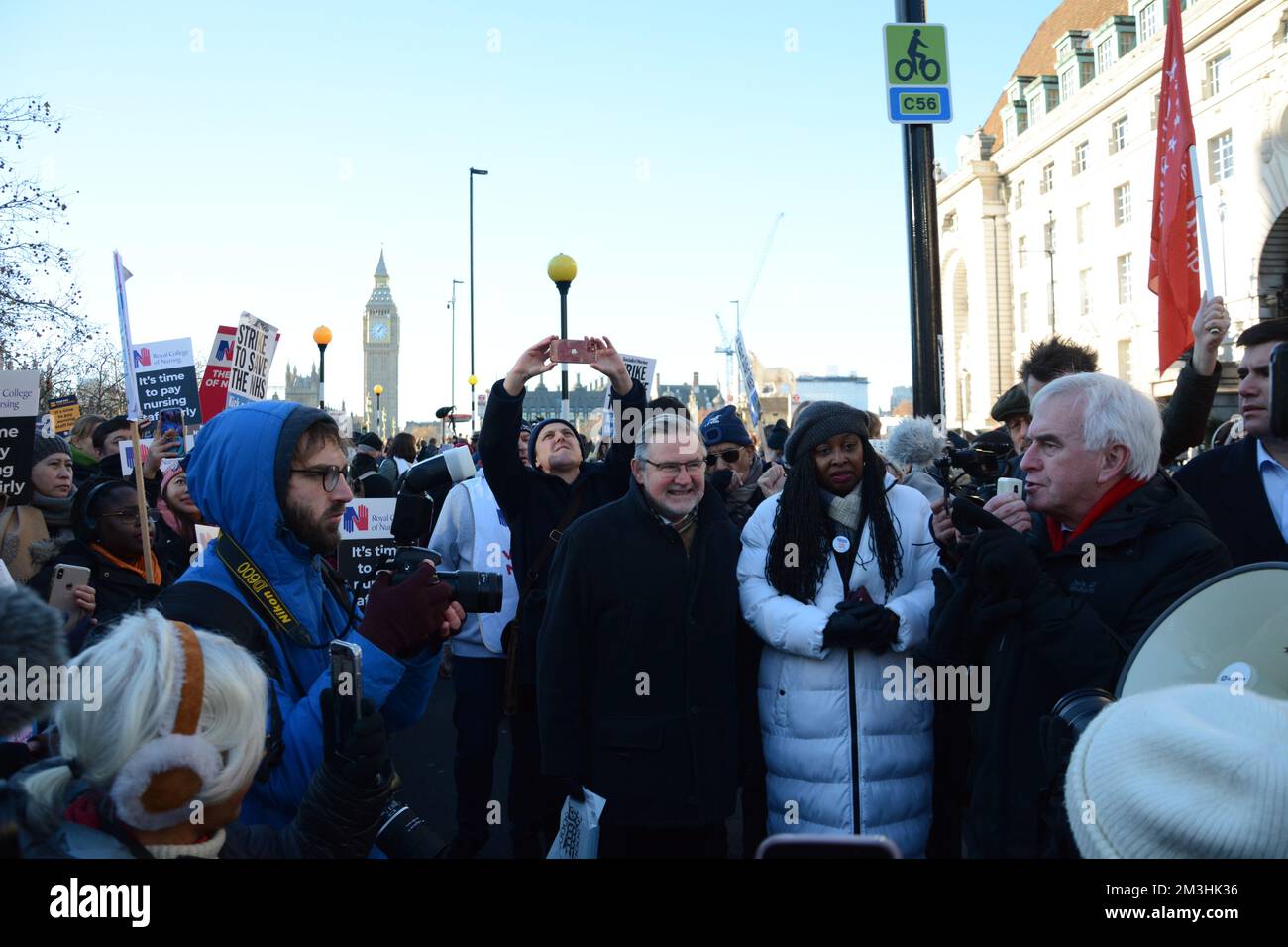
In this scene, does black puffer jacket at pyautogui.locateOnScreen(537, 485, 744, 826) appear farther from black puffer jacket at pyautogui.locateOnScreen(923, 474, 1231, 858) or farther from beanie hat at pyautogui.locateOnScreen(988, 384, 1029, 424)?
beanie hat at pyautogui.locateOnScreen(988, 384, 1029, 424)

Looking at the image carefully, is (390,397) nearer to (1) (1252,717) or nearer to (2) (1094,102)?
(2) (1094,102)

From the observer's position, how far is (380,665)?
216 cm

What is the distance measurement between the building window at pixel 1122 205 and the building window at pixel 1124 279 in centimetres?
157

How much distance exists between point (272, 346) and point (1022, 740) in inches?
249

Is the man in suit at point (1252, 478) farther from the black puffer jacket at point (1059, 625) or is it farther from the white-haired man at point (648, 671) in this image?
the white-haired man at point (648, 671)

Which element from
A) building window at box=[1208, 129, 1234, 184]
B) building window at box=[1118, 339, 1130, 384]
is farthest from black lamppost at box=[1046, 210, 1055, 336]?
building window at box=[1208, 129, 1234, 184]

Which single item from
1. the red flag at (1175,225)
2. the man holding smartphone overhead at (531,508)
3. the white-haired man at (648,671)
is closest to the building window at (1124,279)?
the red flag at (1175,225)

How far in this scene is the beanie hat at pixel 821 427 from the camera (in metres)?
3.76

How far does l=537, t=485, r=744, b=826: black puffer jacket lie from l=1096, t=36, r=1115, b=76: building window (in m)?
50.2

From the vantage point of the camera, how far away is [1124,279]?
44875 mm

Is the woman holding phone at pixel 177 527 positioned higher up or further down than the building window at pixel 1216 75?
further down

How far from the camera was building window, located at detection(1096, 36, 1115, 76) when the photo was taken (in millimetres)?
46094

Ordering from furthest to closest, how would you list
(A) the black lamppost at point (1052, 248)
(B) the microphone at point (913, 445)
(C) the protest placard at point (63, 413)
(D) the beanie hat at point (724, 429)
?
(A) the black lamppost at point (1052, 248) < (C) the protest placard at point (63, 413) < (D) the beanie hat at point (724, 429) < (B) the microphone at point (913, 445)
